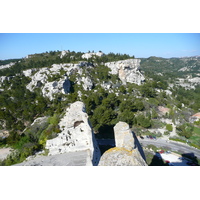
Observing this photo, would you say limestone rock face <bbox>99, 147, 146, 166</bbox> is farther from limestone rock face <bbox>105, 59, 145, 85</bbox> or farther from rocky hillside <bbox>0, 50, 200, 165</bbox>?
limestone rock face <bbox>105, 59, 145, 85</bbox>

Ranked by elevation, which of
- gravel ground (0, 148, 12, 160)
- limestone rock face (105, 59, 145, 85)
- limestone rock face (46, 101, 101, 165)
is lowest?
gravel ground (0, 148, 12, 160)

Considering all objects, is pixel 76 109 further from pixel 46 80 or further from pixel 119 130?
pixel 46 80

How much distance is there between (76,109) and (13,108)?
23.0 metres

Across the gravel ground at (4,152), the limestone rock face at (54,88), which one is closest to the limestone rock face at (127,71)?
the limestone rock face at (54,88)

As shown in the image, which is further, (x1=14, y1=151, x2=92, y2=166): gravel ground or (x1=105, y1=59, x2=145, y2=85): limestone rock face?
(x1=105, y1=59, x2=145, y2=85): limestone rock face

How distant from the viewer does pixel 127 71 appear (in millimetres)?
58938

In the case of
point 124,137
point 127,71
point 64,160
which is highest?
point 127,71

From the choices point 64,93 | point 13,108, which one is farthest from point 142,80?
point 13,108

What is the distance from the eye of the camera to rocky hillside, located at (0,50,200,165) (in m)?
13.4

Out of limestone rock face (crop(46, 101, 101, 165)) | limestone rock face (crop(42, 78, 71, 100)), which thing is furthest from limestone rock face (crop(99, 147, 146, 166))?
limestone rock face (crop(42, 78, 71, 100))

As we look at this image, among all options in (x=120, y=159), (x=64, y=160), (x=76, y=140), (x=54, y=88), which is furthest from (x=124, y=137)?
(x=54, y=88)

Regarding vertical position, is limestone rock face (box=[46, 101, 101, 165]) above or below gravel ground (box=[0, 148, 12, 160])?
above

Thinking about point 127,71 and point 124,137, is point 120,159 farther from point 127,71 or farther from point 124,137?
point 127,71

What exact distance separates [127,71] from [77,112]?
162ft
